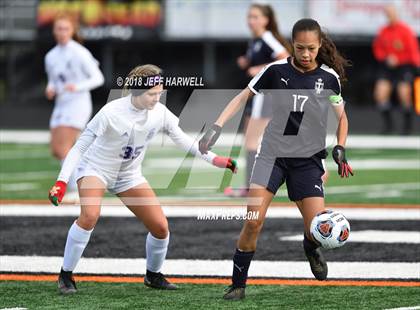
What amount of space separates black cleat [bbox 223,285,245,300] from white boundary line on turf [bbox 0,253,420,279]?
3.00ft

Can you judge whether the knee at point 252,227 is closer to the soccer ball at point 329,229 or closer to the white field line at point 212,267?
the soccer ball at point 329,229

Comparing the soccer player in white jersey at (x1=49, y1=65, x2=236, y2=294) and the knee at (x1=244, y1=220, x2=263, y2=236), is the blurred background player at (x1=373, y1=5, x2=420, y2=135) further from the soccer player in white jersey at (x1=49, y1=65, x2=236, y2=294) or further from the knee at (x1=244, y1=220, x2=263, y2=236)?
the knee at (x1=244, y1=220, x2=263, y2=236)

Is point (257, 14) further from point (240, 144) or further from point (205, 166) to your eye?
point (240, 144)

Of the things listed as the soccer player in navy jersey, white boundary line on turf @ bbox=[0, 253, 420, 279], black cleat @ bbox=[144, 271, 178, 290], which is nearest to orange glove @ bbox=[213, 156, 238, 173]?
the soccer player in navy jersey

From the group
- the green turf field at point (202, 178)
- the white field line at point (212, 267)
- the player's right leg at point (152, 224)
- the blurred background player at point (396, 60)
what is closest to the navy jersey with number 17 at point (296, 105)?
the player's right leg at point (152, 224)

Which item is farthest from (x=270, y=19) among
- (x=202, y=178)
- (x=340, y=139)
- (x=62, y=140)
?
(x=340, y=139)

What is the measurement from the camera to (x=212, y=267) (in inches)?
352

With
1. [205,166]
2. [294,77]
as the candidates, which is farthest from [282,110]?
[205,166]

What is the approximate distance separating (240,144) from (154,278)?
11.7 meters

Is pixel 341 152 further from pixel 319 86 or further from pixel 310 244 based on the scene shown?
pixel 310 244

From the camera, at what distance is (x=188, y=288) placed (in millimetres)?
A: 8133

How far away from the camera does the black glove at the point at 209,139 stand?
7.54m

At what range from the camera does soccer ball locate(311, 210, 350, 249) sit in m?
7.47

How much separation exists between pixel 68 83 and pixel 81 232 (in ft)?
17.4
